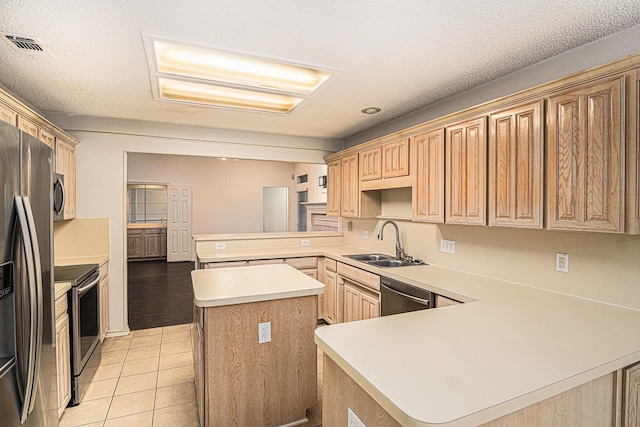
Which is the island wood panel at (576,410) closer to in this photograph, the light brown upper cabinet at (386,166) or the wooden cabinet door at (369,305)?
the wooden cabinet door at (369,305)

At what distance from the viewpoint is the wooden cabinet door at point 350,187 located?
13.5 ft

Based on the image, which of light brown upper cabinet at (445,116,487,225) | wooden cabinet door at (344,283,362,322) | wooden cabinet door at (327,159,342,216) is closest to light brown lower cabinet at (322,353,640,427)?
light brown upper cabinet at (445,116,487,225)

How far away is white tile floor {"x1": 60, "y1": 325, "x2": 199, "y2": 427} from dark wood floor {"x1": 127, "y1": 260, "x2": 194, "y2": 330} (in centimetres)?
64

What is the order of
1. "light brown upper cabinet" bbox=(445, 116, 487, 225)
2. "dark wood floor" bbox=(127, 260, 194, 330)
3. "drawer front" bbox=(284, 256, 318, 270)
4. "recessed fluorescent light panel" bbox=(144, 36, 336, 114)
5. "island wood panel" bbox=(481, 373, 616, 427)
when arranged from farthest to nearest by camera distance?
1. "dark wood floor" bbox=(127, 260, 194, 330)
2. "drawer front" bbox=(284, 256, 318, 270)
3. "light brown upper cabinet" bbox=(445, 116, 487, 225)
4. "recessed fluorescent light panel" bbox=(144, 36, 336, 114)
5. "island wood panel" bbox=(481, 373, 616, 427)

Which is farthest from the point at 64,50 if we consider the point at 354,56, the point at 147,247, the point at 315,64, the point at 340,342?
the point at 147,247

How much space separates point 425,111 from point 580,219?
194cm

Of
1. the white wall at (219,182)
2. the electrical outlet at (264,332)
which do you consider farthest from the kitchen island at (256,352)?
the white wall at (219,182)

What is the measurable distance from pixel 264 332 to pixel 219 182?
7.50 m

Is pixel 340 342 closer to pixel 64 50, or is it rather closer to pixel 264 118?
pixel 64 50

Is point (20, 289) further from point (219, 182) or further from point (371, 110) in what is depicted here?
point (219, 182)

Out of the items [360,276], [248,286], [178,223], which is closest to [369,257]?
[360,276]

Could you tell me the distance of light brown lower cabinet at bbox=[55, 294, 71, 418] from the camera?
2.21 m

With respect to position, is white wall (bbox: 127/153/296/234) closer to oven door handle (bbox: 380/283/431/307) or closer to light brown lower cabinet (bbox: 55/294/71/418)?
oven door handle (bbox: 380/283/431/307)

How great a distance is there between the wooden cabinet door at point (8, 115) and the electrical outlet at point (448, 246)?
347 cm
